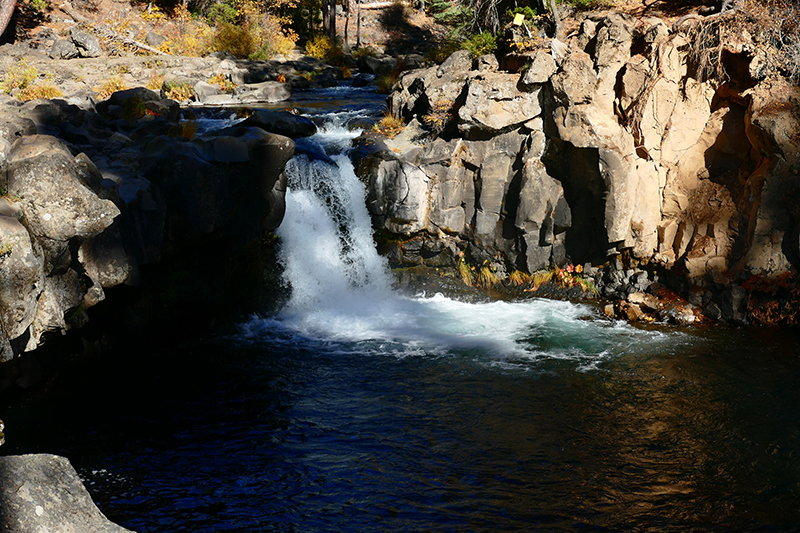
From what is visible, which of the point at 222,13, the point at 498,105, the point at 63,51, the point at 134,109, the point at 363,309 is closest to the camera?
the point at 363,309

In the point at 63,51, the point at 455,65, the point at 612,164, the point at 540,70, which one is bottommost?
the point at 612,164

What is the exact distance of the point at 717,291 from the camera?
10.7 m

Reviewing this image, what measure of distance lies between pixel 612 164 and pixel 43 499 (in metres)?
10.4

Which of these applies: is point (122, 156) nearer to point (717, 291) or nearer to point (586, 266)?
point (586, 266)

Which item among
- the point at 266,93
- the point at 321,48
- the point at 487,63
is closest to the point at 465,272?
the point at 487,63

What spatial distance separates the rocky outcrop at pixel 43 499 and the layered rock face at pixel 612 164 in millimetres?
9586

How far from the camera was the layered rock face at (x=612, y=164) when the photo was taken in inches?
411

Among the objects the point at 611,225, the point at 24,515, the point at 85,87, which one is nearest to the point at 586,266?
the point at 611,225

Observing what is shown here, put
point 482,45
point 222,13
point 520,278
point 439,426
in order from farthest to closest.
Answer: point 222,13 → point 482,45 → point 520,278 → point 439,426

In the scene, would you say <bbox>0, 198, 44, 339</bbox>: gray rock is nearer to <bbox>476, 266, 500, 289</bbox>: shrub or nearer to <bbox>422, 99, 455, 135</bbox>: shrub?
<bbox>476, 266, 500, 289</bbox>: shrub

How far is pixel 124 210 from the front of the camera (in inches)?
324

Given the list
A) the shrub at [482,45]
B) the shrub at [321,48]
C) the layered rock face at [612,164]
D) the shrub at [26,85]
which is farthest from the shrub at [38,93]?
the shrub at [321,48]

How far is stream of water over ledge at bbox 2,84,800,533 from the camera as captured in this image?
19.4 ft

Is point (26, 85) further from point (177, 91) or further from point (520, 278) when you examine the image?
point (520, 278)
